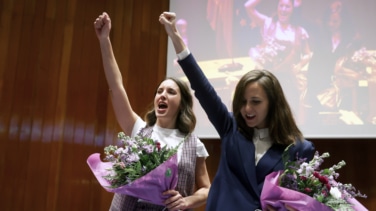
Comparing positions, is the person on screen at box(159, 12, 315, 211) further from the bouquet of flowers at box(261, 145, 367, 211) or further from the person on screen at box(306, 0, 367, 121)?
the person on screen at box(306, 0, 367, 121)

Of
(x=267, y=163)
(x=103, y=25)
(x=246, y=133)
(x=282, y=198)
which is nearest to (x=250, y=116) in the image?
(x=246, y=133)

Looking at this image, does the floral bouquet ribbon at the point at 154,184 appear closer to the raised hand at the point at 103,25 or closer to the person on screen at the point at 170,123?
the person on screen at the point at 170,123

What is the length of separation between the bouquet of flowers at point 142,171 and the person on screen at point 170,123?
0.21 m

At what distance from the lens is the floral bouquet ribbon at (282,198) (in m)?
1.21

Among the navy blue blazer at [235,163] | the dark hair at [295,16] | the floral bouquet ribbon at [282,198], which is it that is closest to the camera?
the floral bouquet ribbon at [282,198]

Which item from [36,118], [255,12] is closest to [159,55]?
[255,12]

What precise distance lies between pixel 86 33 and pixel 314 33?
2.06m

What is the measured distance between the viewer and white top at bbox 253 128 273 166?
1484 millimetres

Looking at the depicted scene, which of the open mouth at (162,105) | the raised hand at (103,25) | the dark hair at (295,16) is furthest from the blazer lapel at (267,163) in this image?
the dark hair at (295,16)

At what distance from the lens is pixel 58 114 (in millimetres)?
3207

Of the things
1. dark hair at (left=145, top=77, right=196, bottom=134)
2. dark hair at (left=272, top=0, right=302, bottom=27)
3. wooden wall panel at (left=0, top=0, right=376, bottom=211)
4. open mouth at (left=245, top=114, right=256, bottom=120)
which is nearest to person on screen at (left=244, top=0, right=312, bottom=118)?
dark hair at (left=272, top=0, right=302, bottom=27)

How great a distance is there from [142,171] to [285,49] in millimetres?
2164

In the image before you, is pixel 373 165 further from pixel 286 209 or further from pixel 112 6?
pixel 112 6

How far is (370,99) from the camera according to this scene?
283cm
